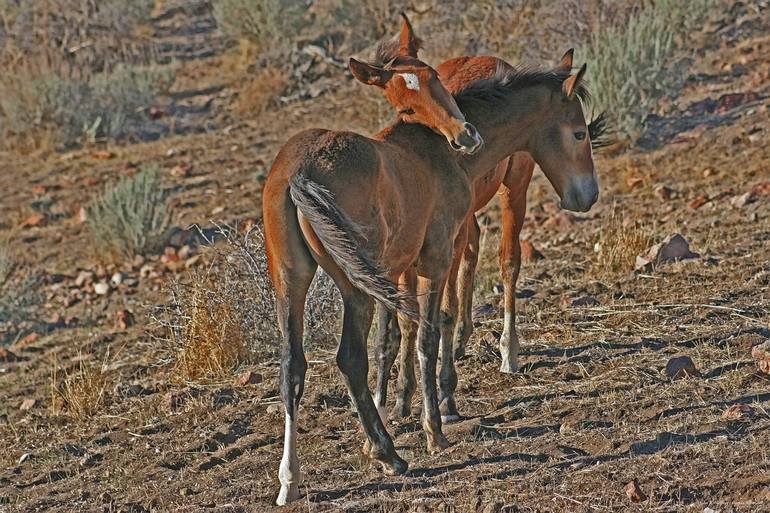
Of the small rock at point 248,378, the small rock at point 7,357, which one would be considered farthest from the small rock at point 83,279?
the small rock at point 248,378

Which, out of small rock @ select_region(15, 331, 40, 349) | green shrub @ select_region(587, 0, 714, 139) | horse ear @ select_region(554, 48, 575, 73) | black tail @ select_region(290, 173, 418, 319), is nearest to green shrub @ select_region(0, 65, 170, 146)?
small rock @ select_region(15, 331, 40, 349)

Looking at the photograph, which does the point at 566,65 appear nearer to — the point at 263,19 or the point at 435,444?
the point at 435,444

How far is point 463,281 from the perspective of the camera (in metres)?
7.40

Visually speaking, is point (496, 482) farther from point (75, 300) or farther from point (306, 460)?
point (75, 300)

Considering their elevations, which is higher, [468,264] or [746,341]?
[468,264]

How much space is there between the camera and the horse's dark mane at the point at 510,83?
21.2 feet

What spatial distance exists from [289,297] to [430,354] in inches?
40.6

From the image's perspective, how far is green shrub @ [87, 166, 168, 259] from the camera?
1176 cm

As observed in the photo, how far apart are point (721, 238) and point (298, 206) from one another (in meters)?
5.28

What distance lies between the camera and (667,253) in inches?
353

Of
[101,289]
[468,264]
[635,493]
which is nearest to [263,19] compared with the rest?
[101,289]

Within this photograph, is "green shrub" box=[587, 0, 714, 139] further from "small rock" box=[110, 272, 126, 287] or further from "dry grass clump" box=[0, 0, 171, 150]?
"dry grass clump" box=[0, 0, 171, 150]

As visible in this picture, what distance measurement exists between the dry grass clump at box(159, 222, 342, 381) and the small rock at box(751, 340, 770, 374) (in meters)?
3.01

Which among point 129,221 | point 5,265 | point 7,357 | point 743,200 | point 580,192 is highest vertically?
point 580,192
